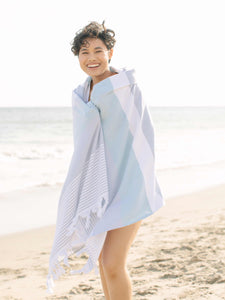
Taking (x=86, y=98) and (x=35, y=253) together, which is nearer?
(x=86, y=98)

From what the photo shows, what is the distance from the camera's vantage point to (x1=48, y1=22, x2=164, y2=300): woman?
2242 millimetres

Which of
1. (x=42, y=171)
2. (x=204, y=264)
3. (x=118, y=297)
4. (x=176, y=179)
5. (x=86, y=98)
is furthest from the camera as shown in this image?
(x=42, y=171)

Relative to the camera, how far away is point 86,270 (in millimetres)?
2287

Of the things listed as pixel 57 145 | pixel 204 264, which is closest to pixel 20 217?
pixel 204 264

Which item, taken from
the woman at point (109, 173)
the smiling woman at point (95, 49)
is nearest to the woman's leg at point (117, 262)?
the woman at point (109, 173)

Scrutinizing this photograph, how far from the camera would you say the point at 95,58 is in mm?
2379

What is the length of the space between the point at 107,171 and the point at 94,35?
0.80 meters

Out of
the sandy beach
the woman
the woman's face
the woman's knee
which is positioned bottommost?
the sandy beach

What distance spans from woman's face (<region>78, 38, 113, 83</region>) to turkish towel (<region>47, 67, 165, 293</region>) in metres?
0.12

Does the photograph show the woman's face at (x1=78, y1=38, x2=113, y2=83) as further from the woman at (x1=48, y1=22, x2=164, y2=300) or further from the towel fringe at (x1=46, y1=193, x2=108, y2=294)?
the towel fringe at (x1=46, y1=193, x2=108, y2=294)

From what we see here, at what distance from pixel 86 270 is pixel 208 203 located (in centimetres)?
462

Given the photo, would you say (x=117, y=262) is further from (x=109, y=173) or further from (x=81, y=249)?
(x=109, y=173)

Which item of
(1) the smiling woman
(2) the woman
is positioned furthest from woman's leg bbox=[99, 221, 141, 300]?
(1) the smiling woman

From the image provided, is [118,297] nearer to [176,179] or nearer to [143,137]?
[143,137]
